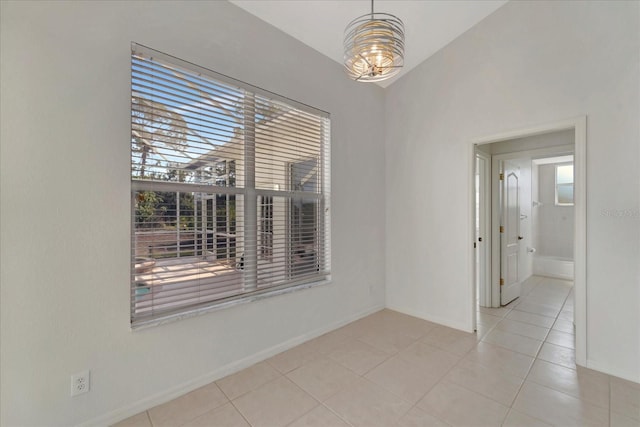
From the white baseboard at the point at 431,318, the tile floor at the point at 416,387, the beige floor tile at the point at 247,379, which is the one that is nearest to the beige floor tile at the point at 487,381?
the tile floor at the point at 416,387

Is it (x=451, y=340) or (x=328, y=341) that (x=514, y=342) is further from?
(x=328, y=341)

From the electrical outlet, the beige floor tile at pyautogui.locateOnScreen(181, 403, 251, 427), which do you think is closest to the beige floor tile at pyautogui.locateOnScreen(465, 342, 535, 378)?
the beige floor tile at pyautogui.locateOnScreen(181, 403, 251, 427)

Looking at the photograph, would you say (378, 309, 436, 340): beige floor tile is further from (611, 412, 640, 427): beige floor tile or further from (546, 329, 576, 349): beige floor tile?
(611, 412, 640, 427): beige floor tile

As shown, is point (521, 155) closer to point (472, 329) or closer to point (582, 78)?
point (582, 78)

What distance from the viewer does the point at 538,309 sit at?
3.87m

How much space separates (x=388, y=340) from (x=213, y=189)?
2.33m

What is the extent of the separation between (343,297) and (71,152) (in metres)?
2.81

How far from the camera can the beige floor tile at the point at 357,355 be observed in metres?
2.49

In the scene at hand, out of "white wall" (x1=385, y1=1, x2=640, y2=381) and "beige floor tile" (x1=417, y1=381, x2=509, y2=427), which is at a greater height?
"white wall" (x1=385, y1=1, x2=640, y2=381)

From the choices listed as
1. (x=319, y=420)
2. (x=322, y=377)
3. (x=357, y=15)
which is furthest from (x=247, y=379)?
(x=357, y=15)

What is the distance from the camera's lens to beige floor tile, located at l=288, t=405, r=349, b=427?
181 cm

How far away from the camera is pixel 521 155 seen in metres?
3.87

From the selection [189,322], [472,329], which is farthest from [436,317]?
[189,322]

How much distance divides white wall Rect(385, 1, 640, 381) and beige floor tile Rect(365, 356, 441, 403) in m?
1.15
